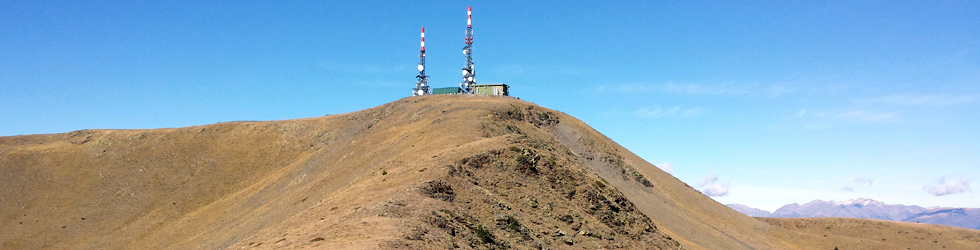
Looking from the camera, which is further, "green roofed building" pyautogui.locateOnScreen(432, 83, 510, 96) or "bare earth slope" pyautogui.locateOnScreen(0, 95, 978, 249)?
"green roofed building" pyautogui.locateOnScreen(432, 83, 510, 96)

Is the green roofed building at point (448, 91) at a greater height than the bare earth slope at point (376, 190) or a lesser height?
greater

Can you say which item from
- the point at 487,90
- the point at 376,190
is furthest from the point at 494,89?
the point at 376,190

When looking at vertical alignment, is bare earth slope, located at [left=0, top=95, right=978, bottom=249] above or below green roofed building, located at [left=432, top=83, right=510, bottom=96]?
below

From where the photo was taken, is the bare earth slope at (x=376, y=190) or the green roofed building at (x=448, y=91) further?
the green roofed building at (x=448, y=91)

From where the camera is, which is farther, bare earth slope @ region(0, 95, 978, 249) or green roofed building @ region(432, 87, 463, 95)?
green roofed building @ region(432, 87, 463, 95)

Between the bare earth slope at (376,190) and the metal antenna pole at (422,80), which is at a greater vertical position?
the metal antenna pole at (422,80)

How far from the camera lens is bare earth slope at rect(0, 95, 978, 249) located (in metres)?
35.5

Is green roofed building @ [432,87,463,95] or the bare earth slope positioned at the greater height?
green roofed building @ [432,87,463,95]

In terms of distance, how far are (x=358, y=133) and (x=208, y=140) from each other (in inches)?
1062

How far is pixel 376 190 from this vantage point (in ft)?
135

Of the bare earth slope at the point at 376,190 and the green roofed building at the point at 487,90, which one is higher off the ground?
the green roofed building at the point at 487,90

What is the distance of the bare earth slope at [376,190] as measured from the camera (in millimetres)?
35531

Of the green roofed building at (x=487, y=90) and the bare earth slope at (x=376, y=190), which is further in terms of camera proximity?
the green roofed building at (x=487, y=90)

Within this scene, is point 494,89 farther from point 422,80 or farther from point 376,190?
point 376,190
